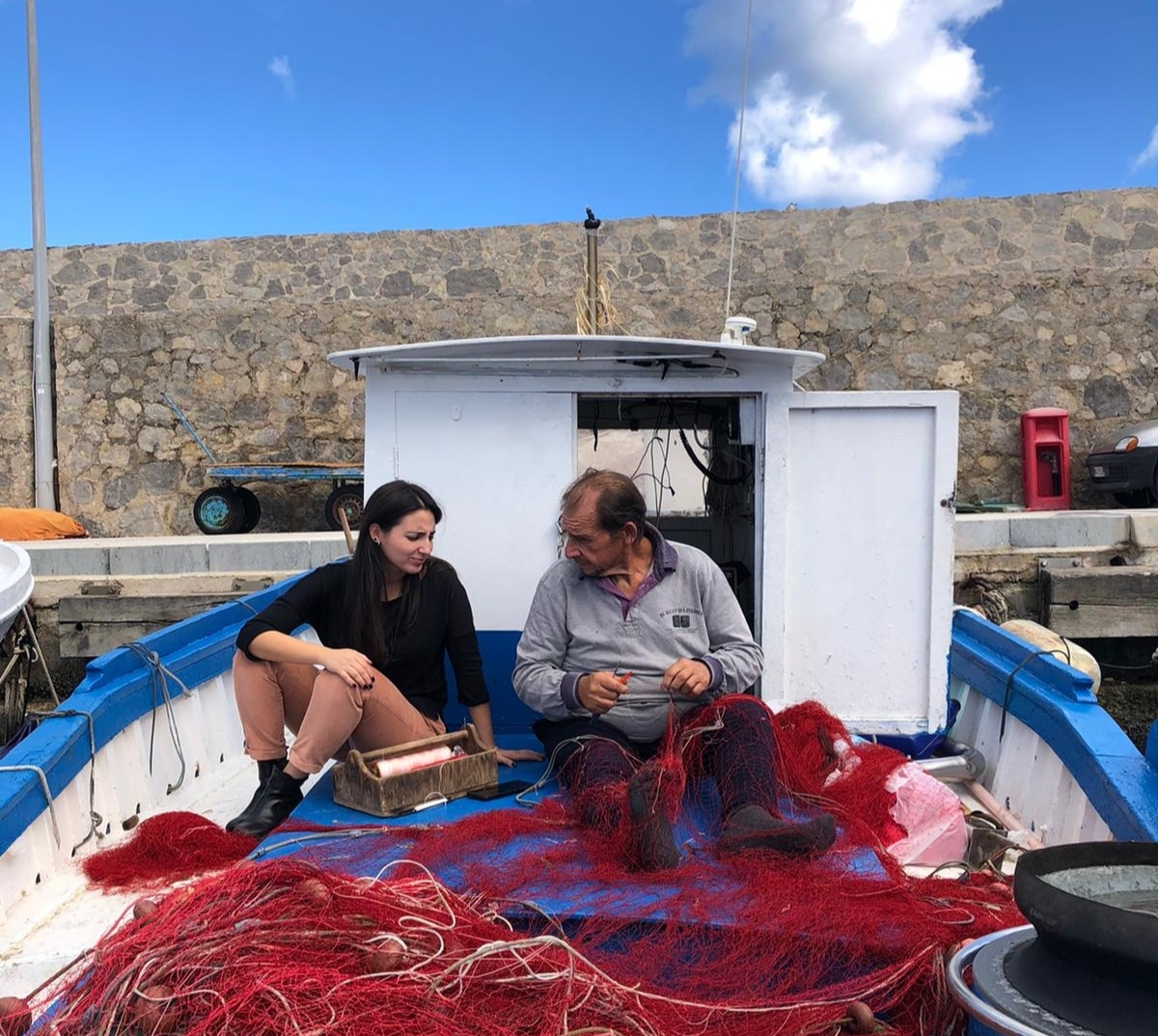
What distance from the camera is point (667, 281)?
11.8m

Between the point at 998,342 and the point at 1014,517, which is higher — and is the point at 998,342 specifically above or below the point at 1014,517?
above

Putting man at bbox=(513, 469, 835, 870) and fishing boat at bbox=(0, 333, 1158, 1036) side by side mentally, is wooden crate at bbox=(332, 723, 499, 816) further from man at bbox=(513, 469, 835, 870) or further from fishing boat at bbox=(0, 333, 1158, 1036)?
fishing boat at bbox=(0, 333, 1158, 1036)

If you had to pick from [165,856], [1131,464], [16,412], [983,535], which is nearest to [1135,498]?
[1131,464]

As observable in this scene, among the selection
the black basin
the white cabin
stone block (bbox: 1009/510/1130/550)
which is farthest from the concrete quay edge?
the black basin

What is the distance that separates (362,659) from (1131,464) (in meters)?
8.40

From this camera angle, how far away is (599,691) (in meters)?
3.33

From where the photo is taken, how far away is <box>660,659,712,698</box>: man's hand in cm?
334

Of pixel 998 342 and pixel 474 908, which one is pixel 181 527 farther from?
pixel 474 908

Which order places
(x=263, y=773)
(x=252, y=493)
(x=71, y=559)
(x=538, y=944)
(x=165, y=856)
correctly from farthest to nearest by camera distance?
(x=252, y=493)
(x=71, y=559)
(x=263, y=773)
(x=165, y=856)
(x=538, y=944)

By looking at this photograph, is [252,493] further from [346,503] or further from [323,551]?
[323,551]

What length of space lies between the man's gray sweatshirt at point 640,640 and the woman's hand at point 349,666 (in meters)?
0.53

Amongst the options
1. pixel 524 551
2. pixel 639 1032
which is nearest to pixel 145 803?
pixel 524 551

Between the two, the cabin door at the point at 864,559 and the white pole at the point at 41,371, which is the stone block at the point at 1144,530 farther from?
the white pole at the point at 41,371

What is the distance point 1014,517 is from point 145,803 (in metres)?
6.63
